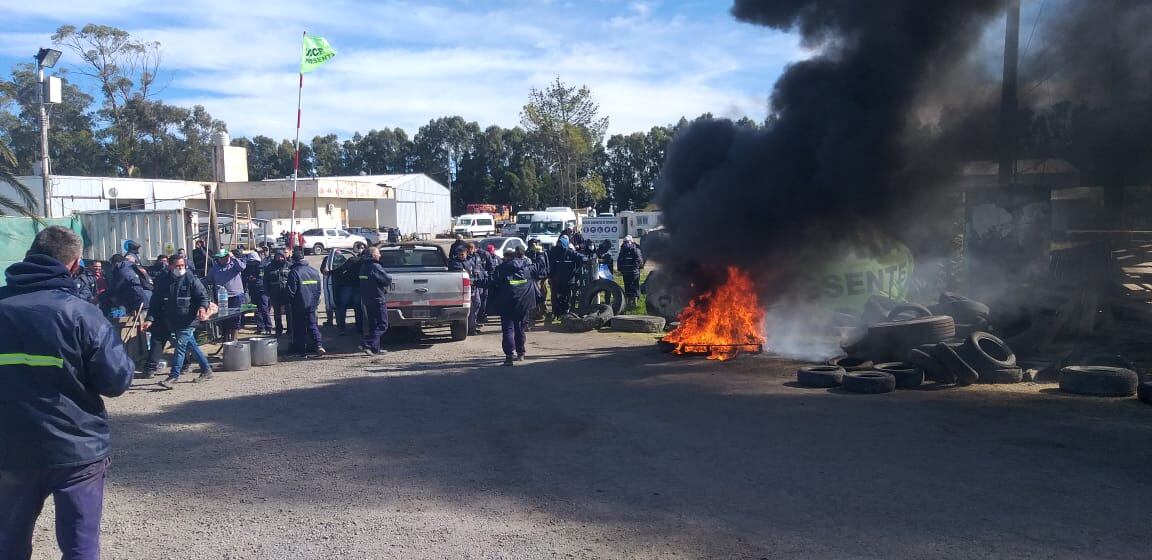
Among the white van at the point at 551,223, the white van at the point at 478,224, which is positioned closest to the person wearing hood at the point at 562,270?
the white van at the point at 551,223

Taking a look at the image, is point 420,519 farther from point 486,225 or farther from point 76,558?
point 486,225

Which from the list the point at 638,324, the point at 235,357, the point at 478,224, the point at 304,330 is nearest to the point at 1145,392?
the point at 638,324

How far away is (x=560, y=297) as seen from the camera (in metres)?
16.0

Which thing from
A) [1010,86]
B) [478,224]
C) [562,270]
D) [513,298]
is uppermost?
[1010,86]

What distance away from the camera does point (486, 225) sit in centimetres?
5300

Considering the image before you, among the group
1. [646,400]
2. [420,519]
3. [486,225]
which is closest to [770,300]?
[646,400]

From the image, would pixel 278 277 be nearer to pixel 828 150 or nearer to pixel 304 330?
pixel 304 330

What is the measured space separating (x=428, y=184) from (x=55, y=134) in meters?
28.0

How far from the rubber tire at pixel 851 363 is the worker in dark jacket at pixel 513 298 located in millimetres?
4234

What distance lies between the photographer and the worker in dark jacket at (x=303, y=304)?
38.7 feet

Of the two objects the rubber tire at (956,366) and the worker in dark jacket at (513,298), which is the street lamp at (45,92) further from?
the rubber tire at (956,366)

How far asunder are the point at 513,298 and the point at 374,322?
251 centimetres

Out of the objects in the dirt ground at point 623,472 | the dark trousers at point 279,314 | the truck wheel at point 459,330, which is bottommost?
the dirt ground at point 623,472

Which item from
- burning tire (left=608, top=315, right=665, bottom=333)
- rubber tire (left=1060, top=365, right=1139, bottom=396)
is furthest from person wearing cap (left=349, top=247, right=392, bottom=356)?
rubber tire (left=1060, top=365, right=1139, bottom=396)
